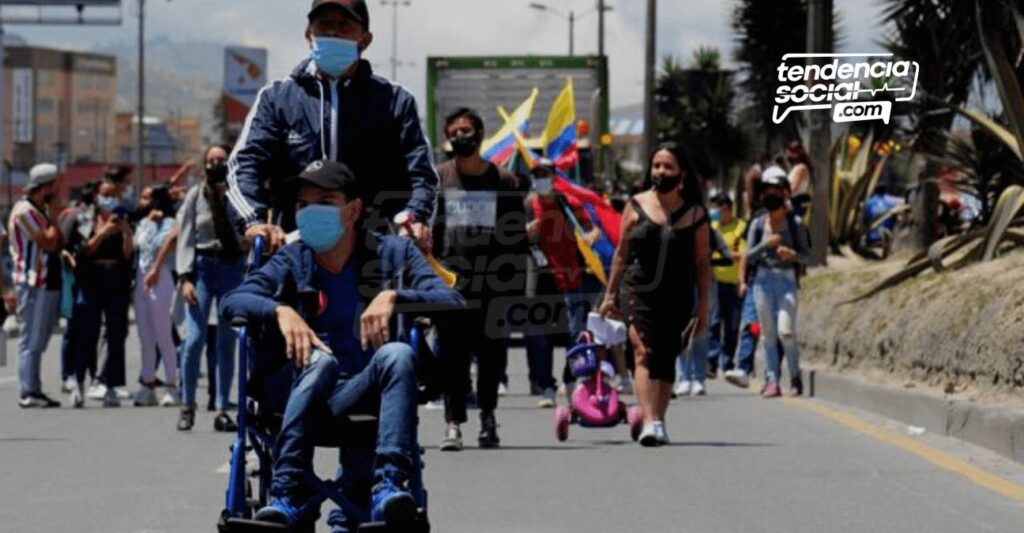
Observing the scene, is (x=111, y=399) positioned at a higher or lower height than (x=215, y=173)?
lower

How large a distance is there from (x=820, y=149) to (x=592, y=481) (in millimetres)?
13533

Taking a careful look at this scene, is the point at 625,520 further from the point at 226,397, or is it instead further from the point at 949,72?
the point at 949,72

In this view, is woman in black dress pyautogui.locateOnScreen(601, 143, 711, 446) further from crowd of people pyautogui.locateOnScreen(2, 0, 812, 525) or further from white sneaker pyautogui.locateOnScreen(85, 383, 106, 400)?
white sneaker pyautogui.locateOnScreen(85, 383, 106, 400)

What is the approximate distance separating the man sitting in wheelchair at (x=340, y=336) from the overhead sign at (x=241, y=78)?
207 ft

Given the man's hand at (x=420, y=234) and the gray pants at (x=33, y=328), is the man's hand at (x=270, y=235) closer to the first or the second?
the man's hand at (x=420, y=234)

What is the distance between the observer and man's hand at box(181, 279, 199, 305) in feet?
51.2

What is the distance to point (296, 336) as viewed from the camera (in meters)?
8.05

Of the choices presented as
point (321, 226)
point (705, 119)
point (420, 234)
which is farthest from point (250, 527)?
point (705, 119)

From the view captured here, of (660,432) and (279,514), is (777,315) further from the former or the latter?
(279,514)

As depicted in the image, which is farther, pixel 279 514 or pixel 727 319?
pixel 727 319

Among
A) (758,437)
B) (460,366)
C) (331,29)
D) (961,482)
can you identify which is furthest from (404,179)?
(758,437)

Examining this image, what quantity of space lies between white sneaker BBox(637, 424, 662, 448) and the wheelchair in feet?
18.0

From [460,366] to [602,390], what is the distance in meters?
1.08

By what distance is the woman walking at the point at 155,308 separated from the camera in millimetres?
18094
